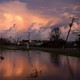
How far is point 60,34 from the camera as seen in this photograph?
140m

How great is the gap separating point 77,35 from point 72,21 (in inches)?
649

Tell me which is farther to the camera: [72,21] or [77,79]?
[72,21]

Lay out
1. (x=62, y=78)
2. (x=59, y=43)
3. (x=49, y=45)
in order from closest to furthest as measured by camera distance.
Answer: (x=62, y=78), (x=59, y=43), (x=49, y=45)

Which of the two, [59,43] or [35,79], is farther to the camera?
[59,43]

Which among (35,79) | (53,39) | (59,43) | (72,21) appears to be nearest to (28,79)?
(35,79)

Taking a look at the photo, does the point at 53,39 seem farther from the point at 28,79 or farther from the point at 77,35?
the point at 28,79

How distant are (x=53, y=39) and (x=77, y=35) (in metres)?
28.4

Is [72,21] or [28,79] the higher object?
[72,21]

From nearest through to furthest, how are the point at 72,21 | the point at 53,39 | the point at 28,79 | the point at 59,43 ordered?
the point at 28,79 < the point at 72,21 < the point at 59,43 < the point at 53,39

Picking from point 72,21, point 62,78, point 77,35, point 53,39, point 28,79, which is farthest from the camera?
point 53,39

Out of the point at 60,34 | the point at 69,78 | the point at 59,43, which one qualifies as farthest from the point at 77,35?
the point at 69,78

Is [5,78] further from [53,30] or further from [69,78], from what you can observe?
[53,30]

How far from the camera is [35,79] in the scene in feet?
67.8

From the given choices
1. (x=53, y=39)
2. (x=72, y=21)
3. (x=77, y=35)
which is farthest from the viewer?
Result: (x=53, y=39)
